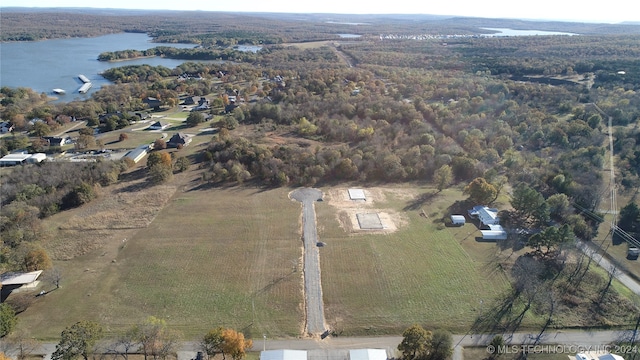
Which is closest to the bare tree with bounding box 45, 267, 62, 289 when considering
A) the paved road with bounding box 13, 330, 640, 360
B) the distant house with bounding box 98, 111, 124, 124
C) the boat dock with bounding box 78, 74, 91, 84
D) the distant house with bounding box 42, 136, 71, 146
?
the paved road with bounding box 13, 330, 640, 360

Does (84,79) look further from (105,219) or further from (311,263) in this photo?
(311,263)

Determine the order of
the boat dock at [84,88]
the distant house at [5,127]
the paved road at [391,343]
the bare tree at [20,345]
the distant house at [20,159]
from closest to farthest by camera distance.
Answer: the bare tree at [20,345] < the paved road at [391,343] < the distant house at [20,159] < the distant house at [5,127] < the boat dock at [84,88]

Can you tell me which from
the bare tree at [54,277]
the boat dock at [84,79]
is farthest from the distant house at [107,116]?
the bare tree at [54,277]

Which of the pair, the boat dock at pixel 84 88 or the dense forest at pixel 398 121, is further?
the boat dock at pixel 84 88

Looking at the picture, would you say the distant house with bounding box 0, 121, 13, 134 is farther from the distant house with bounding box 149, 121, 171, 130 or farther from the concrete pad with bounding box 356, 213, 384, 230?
the concrete pad with bounding box 356, 213, 384, 230

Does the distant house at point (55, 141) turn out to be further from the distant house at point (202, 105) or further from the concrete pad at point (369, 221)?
the concrete pad at point (369, 221)

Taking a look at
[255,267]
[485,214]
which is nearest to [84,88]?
[255,267]
